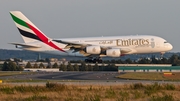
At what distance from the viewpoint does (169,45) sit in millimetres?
57906

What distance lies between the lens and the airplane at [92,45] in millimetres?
56125

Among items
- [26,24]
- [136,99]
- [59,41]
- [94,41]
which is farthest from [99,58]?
[136,99]

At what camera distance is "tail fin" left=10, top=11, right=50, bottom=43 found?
198 feet

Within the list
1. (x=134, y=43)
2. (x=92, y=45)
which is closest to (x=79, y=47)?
(x=92, y=45)

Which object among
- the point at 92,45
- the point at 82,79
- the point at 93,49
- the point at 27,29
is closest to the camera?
the point at 82,79

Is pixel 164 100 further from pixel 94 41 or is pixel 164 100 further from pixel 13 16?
pixel 13 16

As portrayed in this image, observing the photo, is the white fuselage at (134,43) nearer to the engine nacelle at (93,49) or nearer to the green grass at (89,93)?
the engine nacelle at (93,49)

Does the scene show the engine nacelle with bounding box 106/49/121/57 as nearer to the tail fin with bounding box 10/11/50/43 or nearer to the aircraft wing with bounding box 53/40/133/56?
the aircraft wing with bounding box 53/40/133/56

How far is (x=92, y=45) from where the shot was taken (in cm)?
5741

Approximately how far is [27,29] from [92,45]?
1000cm

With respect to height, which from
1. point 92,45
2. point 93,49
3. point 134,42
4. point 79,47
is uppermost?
point 134,42

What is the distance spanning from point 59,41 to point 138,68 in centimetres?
2847

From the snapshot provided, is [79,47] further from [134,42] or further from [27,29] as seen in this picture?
[27,29]

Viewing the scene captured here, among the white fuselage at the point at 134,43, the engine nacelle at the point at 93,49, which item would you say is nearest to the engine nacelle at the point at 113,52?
the white fuselage at the point at 134,43
